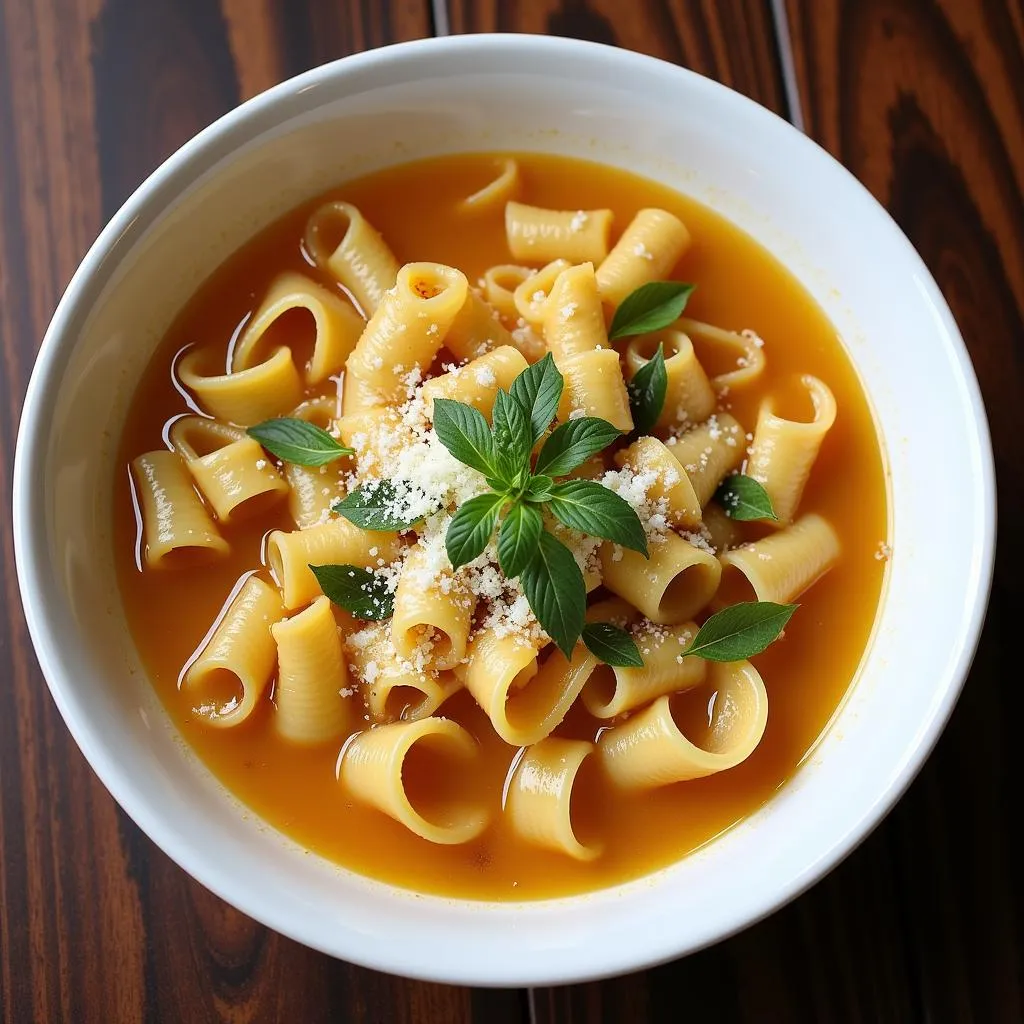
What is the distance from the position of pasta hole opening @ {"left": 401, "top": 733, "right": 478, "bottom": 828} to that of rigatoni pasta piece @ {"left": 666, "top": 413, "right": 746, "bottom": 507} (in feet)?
2.96

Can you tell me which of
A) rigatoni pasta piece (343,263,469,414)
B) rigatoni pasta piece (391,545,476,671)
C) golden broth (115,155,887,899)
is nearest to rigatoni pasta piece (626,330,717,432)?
golden broth (115,155,887,899)

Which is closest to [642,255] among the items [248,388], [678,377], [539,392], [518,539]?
[678,377]

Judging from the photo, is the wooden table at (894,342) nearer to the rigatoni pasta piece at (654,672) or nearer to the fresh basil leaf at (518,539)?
the rigatoni pasta piece at (654,672)

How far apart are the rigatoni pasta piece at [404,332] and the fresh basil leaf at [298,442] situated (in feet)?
0.51

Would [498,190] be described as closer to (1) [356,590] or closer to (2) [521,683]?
(1) [356,590]

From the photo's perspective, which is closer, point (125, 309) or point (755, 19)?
point (125, 309)

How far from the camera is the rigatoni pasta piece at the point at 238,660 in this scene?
270 cm

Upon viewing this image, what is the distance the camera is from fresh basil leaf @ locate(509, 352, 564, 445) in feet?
8.27

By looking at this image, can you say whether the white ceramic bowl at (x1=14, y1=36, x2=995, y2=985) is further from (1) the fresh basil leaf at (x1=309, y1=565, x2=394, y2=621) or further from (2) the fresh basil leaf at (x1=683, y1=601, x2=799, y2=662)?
(1) the fresh basil leaf at (x1=309, y1=565, x2=394, y2=621)

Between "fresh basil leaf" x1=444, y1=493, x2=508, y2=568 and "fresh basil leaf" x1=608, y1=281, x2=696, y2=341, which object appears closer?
"fresh basil leaf" x1=444, y1=493, x2=508, y2=568

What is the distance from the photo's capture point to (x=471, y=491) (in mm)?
2541

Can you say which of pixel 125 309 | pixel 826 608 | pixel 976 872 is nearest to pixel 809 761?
pixel 826 608

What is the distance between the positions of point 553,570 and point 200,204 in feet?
4.25

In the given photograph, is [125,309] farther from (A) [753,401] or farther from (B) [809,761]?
(B) [809,761]
